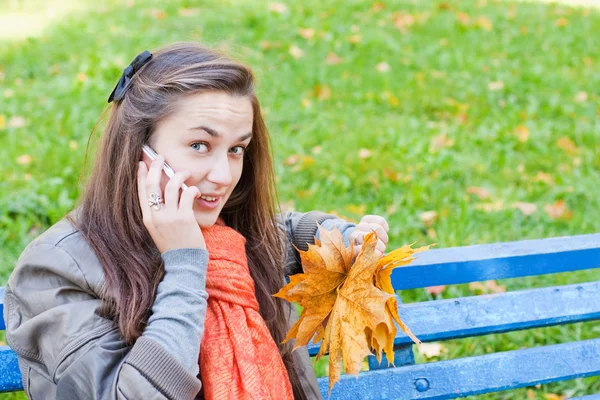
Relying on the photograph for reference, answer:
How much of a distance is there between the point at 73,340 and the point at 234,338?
361 millimetres

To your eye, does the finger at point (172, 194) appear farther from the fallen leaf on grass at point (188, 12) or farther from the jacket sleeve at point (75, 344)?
the fallen leaf on grass at point (188, 12)

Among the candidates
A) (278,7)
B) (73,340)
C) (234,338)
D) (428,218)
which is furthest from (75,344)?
(278,7)

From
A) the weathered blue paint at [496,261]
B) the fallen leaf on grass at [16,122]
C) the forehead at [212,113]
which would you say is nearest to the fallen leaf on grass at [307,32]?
the fallen leaf on grass at [16,122]

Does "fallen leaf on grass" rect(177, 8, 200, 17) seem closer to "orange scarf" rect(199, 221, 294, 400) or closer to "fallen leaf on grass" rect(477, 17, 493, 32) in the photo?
"fallen leaf on grass" rect(477, 17, 493, 32)

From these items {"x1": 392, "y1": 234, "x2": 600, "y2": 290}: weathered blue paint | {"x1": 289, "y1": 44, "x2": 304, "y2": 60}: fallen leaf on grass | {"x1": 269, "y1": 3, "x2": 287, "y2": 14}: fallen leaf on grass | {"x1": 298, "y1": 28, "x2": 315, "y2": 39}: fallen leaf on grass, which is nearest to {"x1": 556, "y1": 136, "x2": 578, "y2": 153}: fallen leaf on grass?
{"x1": 289, "y1": 44, "x2": 304, "y2": 60}: fallen leaf on grass

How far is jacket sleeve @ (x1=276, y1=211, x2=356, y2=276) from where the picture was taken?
7.09 ft

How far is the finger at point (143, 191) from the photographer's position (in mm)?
1659

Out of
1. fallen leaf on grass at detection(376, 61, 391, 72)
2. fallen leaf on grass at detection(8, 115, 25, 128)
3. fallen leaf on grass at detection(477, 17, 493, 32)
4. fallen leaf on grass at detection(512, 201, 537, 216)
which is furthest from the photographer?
fallen leaf on grass at detection(477, 17, 493, 32)

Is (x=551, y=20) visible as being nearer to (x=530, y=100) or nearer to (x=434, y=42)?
(x=434, y=42)

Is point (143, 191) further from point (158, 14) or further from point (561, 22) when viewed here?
point (561, 22)

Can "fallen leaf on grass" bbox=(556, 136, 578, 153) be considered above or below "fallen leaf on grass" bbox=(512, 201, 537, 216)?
above

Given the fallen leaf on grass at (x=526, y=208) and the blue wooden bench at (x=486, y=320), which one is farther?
the fallen leaf on grass at (x=526, y=208)

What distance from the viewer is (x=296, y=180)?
4.18 metres

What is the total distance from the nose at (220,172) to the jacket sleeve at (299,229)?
0.44m
